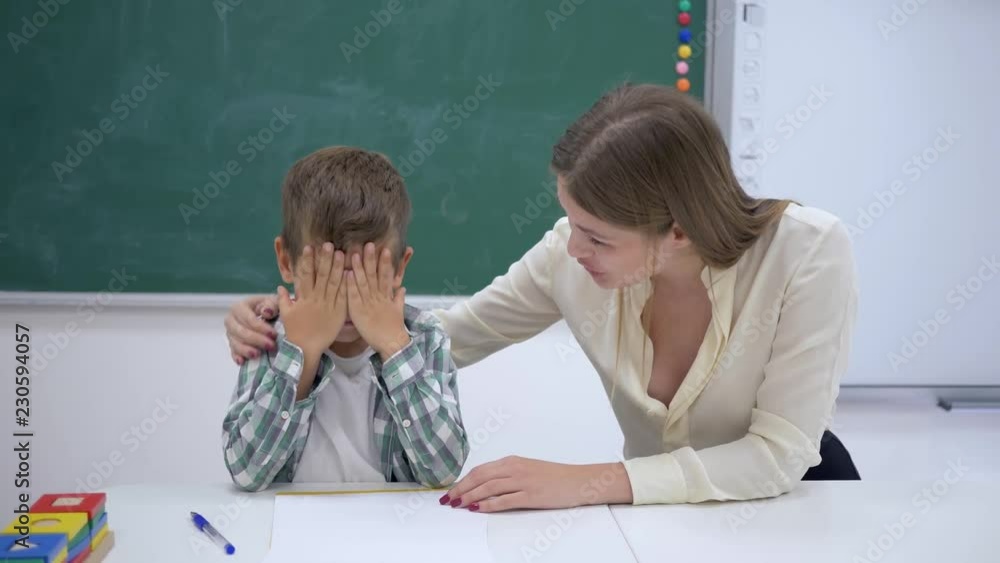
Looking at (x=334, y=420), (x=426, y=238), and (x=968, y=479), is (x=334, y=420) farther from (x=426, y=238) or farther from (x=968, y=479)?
(x=426, y=238)

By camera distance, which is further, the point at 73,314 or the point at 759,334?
the point at 73,314

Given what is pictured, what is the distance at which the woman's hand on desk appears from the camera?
1.31 meters

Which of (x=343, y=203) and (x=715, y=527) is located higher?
(x=343, y=203)

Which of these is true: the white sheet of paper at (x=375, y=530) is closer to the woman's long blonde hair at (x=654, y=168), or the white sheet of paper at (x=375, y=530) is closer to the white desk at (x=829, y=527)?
the white desk at (x=829, y=527)

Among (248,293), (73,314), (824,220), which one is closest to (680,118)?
(824,220)

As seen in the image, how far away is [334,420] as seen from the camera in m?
1.48

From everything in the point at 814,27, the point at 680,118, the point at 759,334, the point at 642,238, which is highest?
the point at 814,27

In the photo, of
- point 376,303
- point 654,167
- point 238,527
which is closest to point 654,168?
point 654,167

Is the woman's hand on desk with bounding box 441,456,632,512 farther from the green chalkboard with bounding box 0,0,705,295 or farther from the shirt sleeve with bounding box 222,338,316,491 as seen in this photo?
the green chalkboard with bounding box 0,0,705,295

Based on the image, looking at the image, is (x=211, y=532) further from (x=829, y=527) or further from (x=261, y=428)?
(x=829, y=527)

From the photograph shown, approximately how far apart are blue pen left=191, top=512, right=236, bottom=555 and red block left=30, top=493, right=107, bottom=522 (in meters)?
0.12

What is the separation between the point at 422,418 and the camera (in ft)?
4.49

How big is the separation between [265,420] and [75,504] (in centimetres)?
28

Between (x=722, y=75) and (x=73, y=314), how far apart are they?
2.12m
